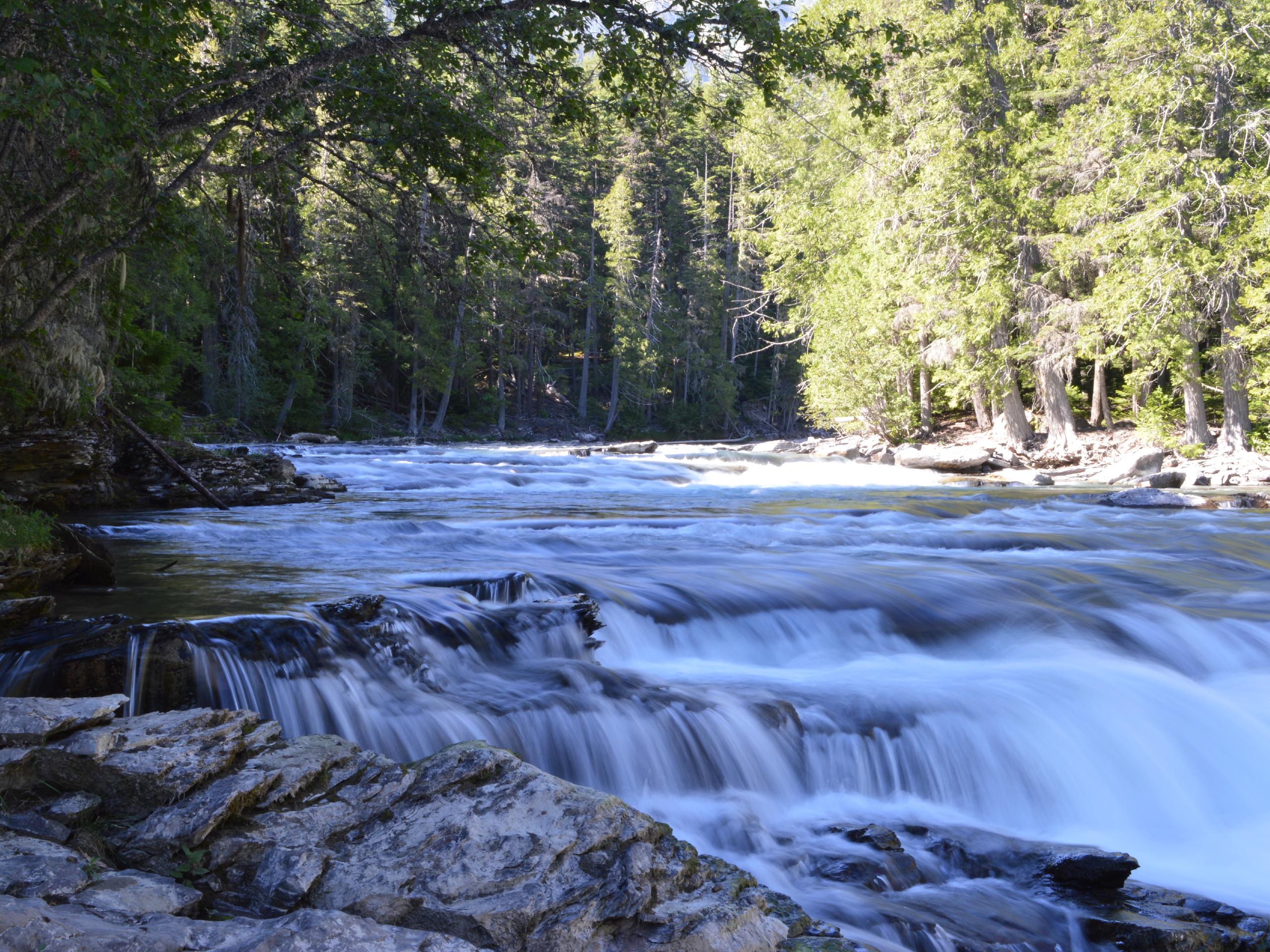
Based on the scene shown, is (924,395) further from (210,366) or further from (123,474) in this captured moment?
(123,474)

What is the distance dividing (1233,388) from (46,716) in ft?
69.4

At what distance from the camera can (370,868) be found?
2.47 metres

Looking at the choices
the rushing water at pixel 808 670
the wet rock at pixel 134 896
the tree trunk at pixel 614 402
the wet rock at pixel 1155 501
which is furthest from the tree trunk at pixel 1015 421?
the wet rock at pixel 134 896

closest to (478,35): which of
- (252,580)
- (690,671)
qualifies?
(252,580)

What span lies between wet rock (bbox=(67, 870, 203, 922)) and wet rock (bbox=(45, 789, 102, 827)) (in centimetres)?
37

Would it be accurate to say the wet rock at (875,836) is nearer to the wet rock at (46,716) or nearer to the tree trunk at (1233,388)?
the wet rock at (46,716)

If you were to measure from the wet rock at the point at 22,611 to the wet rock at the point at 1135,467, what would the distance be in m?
18.4

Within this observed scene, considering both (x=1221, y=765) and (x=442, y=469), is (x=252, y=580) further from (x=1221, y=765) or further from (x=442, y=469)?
(x=442, y=469)

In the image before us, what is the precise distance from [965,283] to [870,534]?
13076 mm

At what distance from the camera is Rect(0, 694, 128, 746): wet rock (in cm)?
282

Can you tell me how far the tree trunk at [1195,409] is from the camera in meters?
18.3

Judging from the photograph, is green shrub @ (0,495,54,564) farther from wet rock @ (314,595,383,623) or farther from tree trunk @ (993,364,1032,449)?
tree trunk @ (993,364,1032,449)

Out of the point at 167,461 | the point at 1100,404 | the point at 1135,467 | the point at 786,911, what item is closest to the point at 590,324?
the point at 1100,404

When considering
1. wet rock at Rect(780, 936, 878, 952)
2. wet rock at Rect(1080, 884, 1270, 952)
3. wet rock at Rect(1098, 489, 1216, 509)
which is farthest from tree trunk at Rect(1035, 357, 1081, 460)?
wet rock at Rect(780, 936, 878, 952)
